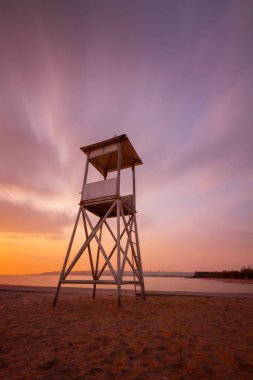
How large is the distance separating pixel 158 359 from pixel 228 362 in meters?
1.06

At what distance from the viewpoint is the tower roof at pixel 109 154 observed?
10734mm

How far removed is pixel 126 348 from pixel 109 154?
8717mm

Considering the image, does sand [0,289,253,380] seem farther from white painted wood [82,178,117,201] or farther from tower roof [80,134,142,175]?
tower roof [80,134,142,175]

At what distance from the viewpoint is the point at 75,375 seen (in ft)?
9.24

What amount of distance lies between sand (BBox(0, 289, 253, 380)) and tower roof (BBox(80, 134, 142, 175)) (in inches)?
296

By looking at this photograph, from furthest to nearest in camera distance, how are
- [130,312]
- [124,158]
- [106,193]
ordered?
[124,158], [106,193], [130,312]

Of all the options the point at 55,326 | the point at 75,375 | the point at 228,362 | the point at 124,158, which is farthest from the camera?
the point at 124,158

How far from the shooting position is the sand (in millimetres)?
2902

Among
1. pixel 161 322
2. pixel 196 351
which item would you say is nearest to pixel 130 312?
pixel 161 322

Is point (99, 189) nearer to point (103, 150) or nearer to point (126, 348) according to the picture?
point (103, 150)

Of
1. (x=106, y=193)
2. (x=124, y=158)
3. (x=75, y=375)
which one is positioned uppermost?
(x=124, y=158)

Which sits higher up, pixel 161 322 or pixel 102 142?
pixel 102 142

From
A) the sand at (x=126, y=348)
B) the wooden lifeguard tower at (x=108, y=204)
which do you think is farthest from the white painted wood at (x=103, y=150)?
the sand at (x=126, y=348)

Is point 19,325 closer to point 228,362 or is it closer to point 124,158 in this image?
point 228,362
